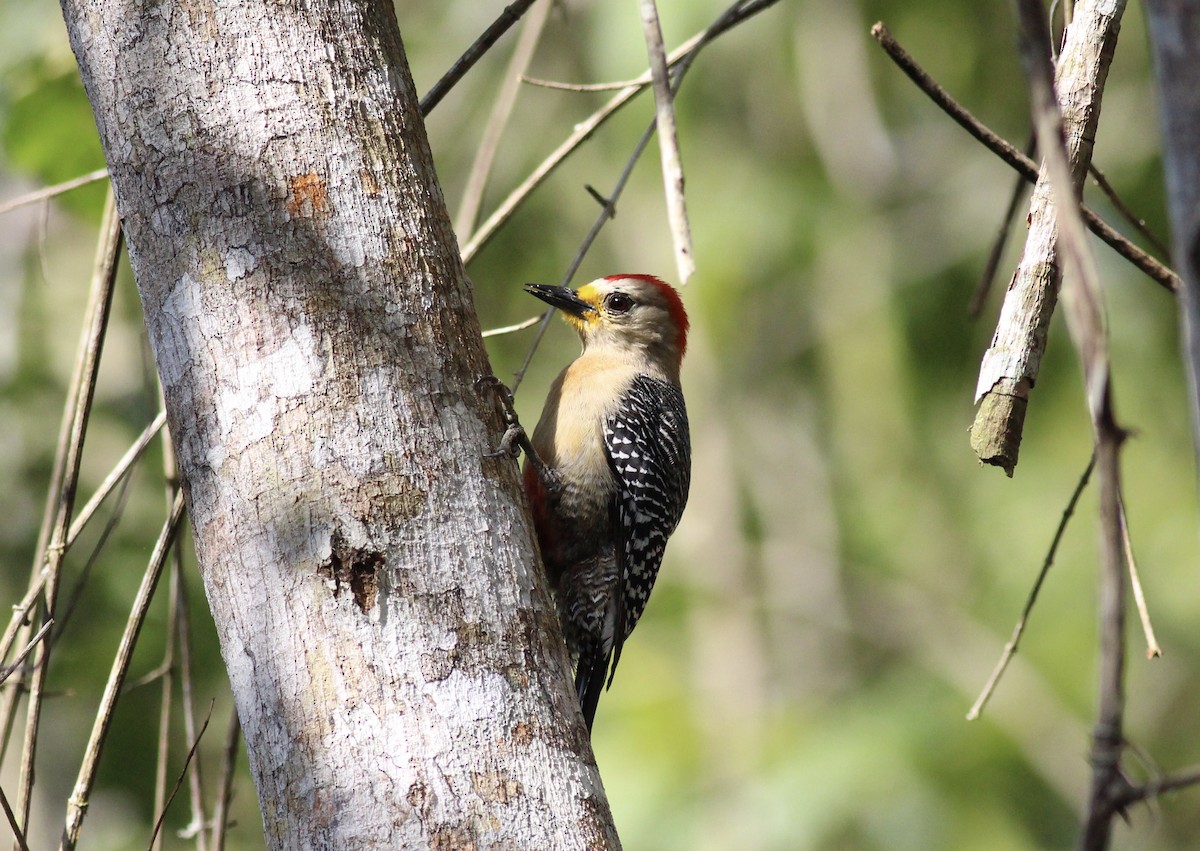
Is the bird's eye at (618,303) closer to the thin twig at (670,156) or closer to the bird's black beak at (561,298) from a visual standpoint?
the bird's black beak at (561,298)

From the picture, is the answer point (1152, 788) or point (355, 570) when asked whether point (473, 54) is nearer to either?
point (355, 570)

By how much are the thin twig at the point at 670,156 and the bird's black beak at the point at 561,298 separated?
2.09 meters

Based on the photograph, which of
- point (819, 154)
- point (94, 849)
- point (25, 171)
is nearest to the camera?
point (25, 171)

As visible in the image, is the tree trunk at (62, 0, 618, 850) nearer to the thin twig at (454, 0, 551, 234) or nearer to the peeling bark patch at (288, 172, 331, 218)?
the peeling bark patch at (288, 172, 331, 218)

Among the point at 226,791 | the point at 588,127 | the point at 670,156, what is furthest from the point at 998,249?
the point at 226,791

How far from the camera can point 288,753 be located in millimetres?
2115

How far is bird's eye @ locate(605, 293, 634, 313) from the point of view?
5273 millimetres

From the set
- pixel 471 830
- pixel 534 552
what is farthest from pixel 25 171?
pixel 471 830

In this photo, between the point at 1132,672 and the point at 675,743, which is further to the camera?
the point at 1132,672

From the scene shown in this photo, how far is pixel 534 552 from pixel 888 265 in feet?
23.7

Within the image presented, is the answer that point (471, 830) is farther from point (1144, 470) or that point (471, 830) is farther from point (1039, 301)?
point (1144, 470)

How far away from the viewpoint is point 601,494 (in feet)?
14.5

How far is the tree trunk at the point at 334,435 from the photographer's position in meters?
2.08

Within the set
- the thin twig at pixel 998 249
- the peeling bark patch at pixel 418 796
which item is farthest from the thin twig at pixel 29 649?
the thin twig at pixel 998 249
